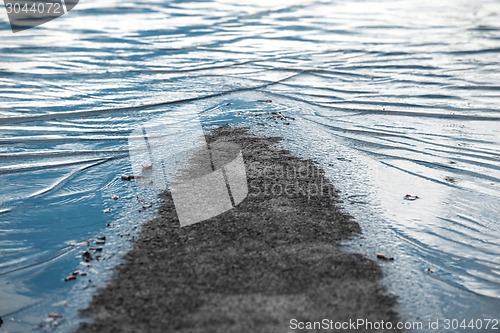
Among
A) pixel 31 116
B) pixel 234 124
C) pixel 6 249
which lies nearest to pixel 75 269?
pixel 6 249

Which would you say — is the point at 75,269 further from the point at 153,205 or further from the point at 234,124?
the point at 234,124

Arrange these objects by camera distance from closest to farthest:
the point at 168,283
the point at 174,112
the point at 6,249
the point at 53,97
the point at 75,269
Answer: the point at 168,283 → the point at 75,269 → the point at 6,249 → the point at 174,112 → the point at 53,97

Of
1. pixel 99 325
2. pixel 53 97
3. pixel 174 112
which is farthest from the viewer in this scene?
pixel 53 97

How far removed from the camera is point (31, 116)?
7039 millimetres

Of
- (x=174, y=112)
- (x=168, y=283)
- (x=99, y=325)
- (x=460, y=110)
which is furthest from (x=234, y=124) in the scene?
(x=99, y=325)

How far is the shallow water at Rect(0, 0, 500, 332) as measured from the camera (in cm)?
427

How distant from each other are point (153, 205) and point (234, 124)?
6.53 feet

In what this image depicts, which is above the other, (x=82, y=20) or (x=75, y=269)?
(x=82, y=20)

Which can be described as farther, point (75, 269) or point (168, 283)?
point (75, 269)

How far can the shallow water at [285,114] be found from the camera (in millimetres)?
4273

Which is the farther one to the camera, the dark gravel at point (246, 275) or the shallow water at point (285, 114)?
the shallow water at point (285, 114)

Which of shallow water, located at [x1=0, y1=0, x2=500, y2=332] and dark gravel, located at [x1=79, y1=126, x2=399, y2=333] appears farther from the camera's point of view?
shallow water, located at [x1=0, y1=0, x2=500, y2=332]

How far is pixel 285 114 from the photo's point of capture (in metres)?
7.03

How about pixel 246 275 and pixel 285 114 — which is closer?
pixel 246 275
